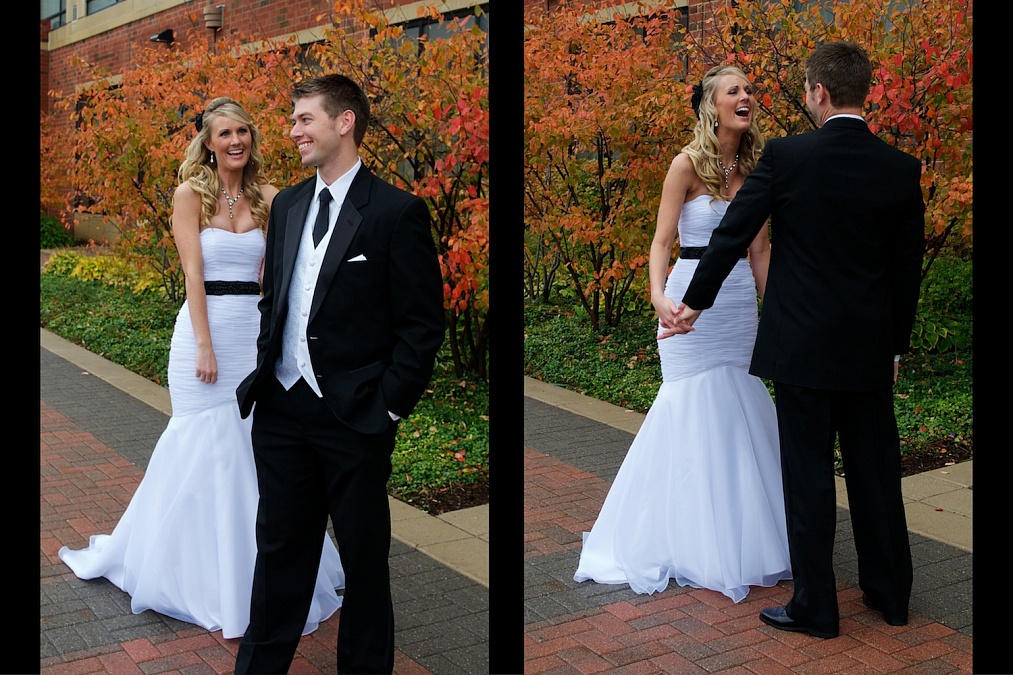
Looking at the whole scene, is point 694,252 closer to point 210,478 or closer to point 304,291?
point 304,291

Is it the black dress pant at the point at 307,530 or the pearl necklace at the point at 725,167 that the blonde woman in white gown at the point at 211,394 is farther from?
the pearl necklace at the point at 725,167

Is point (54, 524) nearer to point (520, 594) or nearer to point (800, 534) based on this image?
point (520, 594)

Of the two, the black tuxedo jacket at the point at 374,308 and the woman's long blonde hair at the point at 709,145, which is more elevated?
the woman's long blonde hair at the point at 709,145

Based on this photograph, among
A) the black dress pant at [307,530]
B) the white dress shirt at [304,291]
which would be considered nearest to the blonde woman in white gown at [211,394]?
the black dress pant at [307,530]

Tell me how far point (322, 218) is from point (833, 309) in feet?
5.60

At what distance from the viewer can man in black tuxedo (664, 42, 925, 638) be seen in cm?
340

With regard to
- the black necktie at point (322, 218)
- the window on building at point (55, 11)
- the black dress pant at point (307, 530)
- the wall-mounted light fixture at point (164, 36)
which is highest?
the window on building at point (55, 11)

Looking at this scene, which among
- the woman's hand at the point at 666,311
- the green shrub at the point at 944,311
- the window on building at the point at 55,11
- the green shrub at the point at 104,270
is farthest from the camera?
the green shrub at the point at 104,270

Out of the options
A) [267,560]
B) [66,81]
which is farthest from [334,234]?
[66,81]

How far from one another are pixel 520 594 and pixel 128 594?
188 centimetres

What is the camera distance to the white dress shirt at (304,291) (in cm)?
294

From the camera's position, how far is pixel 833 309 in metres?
3.45

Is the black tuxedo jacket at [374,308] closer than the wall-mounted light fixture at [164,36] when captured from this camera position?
Yes
